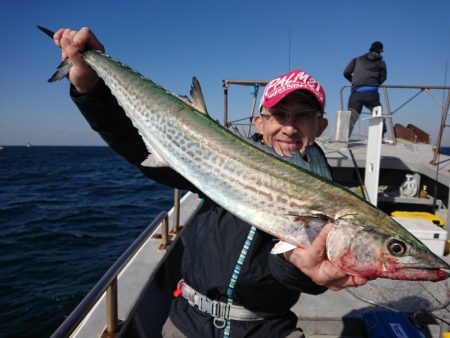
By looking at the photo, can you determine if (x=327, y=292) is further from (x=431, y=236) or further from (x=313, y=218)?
(x=313, y=218)

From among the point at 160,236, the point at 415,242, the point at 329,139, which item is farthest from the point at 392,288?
the point at 329,139

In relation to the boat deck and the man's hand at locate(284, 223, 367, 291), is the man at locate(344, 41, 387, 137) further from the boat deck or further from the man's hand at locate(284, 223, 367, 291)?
the man's hand at locate(284, 223, 367, 291)

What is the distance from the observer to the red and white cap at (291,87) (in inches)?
101

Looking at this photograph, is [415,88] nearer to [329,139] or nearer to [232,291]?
[329,139]

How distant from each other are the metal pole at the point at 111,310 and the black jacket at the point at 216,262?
47 cm

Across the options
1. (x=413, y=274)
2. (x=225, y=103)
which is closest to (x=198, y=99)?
(x=413, y=274)

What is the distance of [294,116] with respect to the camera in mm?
2633

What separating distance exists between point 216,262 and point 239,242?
0.24 m

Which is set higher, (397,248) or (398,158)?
(397,248)

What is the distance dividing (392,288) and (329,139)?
5762 millimetres

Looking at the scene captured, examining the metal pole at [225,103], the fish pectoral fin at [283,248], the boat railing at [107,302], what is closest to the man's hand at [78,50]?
the boat railing at [107,302]

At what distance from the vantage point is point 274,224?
1.86 metres

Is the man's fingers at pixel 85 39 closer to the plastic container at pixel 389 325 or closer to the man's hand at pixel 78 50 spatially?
the man's hand at pixel 78 50

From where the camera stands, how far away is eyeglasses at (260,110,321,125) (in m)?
2.64
